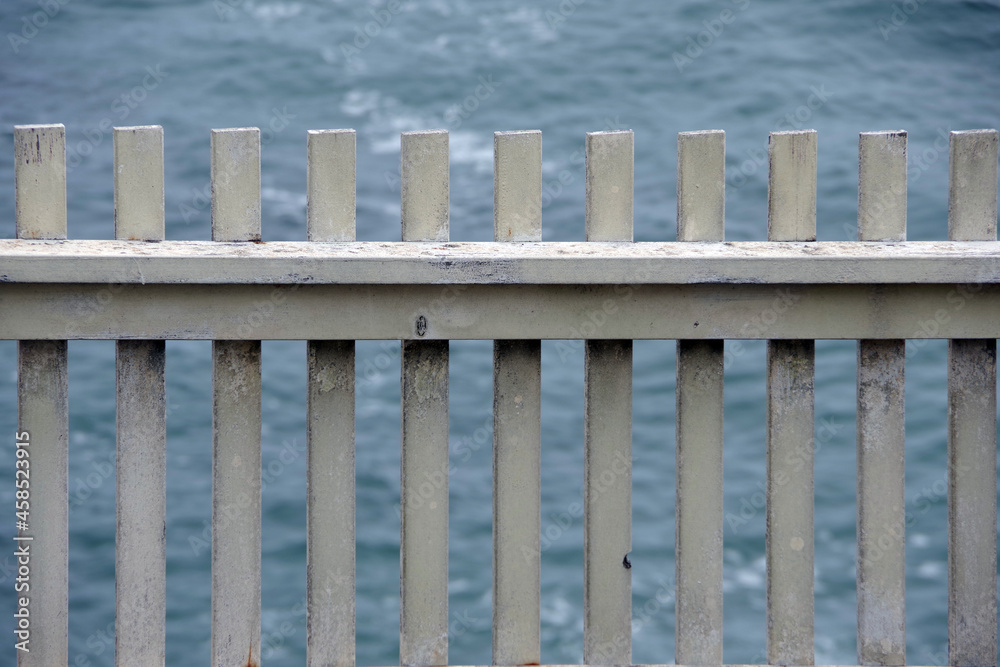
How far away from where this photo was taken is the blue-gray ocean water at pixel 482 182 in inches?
134

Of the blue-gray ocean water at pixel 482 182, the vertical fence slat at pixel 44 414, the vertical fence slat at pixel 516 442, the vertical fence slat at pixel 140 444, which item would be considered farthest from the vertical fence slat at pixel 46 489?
the blue-gray ocean water at pixel 482 182

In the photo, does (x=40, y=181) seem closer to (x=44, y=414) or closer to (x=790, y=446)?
(x=44, y=414)

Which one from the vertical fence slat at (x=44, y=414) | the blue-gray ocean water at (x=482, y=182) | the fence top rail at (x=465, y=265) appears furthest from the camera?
the blue-gray ocean water at (x=482, y=182)

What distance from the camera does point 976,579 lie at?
1936 millimetres

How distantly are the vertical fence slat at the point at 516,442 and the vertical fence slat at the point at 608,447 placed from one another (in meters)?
0.09

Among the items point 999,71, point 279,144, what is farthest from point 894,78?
point 279,144

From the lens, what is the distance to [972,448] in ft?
6.25

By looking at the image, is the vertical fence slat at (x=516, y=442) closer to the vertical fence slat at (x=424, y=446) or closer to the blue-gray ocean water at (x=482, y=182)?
the vertical fence slat at (x=424, y=446)

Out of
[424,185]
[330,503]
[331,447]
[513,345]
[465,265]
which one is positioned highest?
[424,185]

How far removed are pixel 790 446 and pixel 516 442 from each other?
49 centimetres

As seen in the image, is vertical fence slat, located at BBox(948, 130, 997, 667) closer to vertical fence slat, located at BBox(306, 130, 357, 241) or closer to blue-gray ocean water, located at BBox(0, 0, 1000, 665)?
vertical fence slat, located at BBox(306, 130, 357, 241)

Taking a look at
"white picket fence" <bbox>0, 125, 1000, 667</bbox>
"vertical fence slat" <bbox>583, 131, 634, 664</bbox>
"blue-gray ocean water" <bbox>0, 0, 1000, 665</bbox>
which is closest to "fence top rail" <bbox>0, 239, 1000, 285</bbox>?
"white picket fence" <bbox>0, 125, 1000, 667</bbox>

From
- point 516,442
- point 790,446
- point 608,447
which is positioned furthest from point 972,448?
point 516,442

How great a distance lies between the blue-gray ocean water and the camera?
3.41 meters
